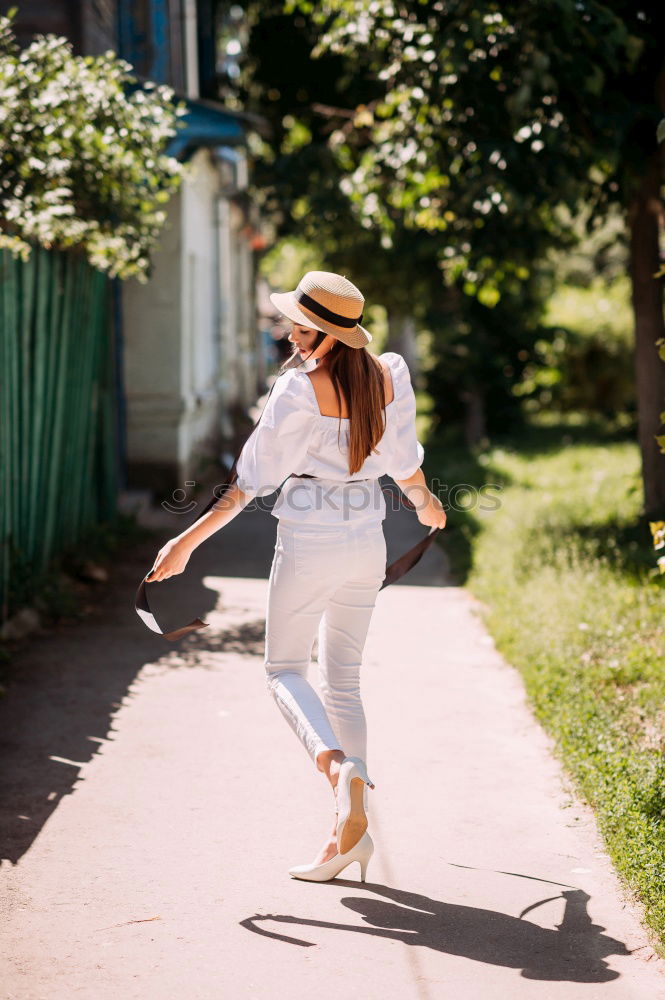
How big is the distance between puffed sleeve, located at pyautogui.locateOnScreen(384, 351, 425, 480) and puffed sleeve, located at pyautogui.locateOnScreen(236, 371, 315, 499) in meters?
0.33

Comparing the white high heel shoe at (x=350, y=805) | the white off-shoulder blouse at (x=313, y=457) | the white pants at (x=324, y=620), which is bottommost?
the white high heel shoe at (x=350, y=805)

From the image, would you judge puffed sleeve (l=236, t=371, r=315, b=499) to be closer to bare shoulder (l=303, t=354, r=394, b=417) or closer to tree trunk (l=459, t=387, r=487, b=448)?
bare shoulder (l=303, t=354, r=394, b=417)

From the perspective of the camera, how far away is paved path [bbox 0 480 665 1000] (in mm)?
3410

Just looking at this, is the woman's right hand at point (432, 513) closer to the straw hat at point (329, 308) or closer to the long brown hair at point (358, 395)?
the long brown hair at point (358, 395)

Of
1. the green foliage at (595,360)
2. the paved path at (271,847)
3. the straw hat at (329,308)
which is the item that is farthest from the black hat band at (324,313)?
the green foliage at (595,360)

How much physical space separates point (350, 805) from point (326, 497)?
97cm

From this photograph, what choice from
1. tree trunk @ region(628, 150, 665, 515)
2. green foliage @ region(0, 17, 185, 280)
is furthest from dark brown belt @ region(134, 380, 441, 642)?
tree trunk @ region(628, 150, 665, 515)

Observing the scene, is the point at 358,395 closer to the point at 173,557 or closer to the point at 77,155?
the point at 173,557

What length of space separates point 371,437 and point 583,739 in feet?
6.30

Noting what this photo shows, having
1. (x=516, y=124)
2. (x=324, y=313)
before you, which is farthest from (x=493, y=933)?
(x=516, y=124)

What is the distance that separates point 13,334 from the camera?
7.00 m

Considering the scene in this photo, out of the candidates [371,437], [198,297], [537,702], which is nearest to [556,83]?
[537,702]

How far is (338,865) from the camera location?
3955 mm

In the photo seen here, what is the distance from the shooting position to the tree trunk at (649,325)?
8984 mm
